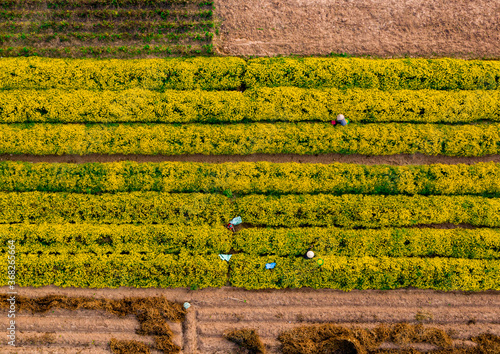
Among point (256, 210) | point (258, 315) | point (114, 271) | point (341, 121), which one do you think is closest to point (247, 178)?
point (256, 210)

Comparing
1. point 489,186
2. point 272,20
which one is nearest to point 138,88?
point 272,20

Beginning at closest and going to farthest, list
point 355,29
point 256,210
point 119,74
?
point 256,210 < point 119,74 < point 355,29

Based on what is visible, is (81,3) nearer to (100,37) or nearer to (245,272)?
(100,37)

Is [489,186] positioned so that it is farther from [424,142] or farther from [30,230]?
[30,230]

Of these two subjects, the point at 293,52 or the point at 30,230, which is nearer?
the point at 30,230

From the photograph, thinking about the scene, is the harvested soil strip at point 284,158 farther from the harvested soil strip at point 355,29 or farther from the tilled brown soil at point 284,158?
the harvested soil strip at point 355,29

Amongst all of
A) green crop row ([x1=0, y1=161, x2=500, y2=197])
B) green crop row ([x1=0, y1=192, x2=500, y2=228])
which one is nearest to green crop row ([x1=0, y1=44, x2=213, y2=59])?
green crop row ([x1=0, y1=161, x2=500, y2=197])
